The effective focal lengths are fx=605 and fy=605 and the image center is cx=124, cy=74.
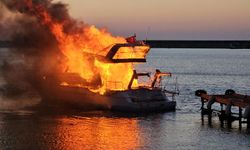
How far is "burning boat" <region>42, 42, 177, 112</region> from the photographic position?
58.6 m

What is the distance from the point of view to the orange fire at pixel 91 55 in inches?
2441

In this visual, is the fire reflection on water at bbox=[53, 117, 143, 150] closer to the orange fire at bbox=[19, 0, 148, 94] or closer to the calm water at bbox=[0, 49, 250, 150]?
the calm water at bbox=[0, 49, 250, 150]

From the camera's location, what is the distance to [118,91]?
5859cm

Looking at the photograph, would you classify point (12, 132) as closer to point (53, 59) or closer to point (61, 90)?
point (61, 90)

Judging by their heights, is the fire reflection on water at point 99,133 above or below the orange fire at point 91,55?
below

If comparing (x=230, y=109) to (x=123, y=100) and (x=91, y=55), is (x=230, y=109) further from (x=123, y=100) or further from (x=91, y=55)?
(x=91, y=55)

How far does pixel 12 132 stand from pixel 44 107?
1759cm

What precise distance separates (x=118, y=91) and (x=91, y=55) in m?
6.88

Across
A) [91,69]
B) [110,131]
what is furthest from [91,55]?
[110,131]

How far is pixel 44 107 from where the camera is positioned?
64875mm

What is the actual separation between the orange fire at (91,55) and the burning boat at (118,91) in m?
0.10

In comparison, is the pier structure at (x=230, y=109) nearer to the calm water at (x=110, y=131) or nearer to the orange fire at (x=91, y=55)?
the calm water at (x=110, y=131)

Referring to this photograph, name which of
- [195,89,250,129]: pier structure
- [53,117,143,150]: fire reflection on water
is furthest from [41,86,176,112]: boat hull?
[195,89,250,129]: pier structure

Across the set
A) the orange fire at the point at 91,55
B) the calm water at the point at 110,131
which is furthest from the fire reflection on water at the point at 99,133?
the orange fire at the point at 91,55
